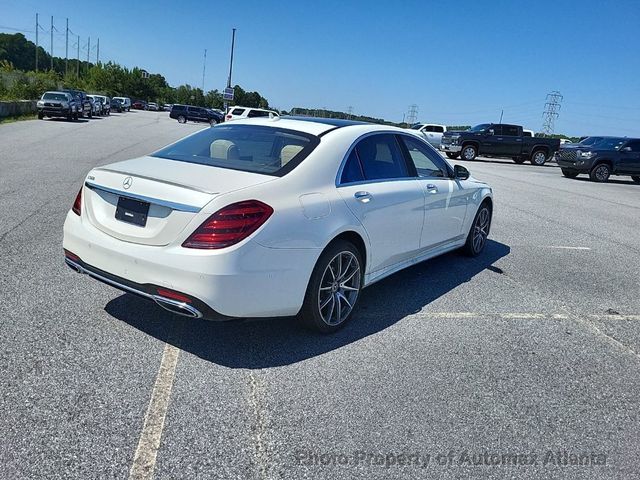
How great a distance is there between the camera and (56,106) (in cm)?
3056

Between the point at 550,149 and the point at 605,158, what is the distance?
830 centimetres

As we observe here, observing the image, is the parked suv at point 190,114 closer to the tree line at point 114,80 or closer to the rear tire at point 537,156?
the tree line at point 114,80

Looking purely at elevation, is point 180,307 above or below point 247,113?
below

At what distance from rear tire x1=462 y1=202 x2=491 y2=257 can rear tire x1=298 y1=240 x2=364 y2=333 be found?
274 cm

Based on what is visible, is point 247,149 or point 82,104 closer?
point 247,149

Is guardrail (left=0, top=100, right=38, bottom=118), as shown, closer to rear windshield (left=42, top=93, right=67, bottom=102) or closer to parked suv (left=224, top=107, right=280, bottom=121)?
rear windshield (left=42, top=93, right=67, bottom=102)

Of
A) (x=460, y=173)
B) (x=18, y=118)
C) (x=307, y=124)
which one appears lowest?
(x=18, y=118)

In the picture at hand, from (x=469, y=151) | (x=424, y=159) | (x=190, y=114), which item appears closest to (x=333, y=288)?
(x=424, y=159)

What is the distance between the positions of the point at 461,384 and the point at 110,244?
256 cm

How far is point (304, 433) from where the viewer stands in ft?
9.25

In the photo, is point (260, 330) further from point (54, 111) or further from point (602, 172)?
point (54, 111)

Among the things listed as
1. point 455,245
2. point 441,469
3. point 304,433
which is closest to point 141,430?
point 304,433

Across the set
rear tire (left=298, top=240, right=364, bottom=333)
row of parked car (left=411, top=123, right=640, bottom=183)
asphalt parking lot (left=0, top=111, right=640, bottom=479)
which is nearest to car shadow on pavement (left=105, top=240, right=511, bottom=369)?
asphalt parking lot (left=0, top=111, right=640, bottom=479)

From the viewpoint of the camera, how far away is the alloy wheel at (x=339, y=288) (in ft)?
13.0
